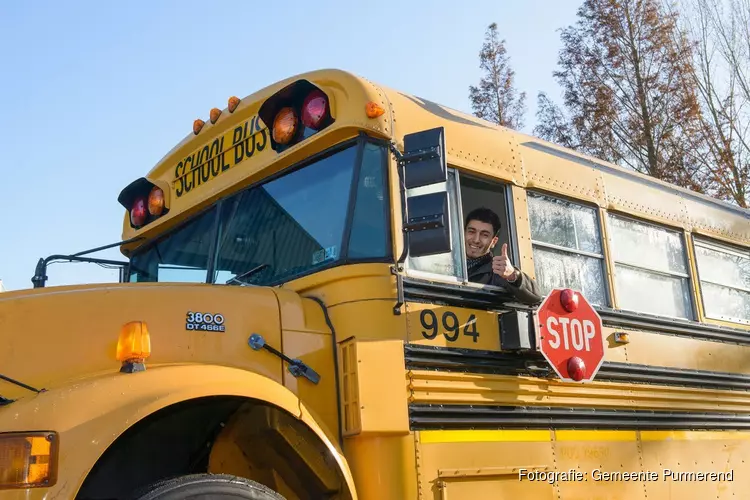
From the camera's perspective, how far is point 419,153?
9.97 feet

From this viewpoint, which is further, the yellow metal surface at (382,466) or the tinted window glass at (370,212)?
the tinted window glass at (370,212)

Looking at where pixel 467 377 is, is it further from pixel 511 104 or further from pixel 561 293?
pixel 511 104

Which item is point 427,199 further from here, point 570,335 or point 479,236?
point 570,335

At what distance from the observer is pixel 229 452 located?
300 cm

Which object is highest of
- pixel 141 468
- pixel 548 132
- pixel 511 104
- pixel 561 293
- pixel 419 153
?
pixel 511 104

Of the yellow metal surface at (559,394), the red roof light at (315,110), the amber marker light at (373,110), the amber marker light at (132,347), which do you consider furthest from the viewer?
the red roof light at (315,110)

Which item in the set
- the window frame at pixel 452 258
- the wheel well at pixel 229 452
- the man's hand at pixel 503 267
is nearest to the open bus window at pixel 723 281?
the man's hand at pixel 503 267

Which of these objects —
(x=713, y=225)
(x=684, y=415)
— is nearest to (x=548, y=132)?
(x=713, y=225)

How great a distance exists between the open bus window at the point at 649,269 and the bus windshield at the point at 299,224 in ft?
5.61

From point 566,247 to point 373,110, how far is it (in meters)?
1.39

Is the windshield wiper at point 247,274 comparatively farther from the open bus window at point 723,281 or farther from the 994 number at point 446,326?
the open bus window at point 723,281

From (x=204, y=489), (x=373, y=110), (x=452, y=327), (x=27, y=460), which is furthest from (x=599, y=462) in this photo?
(x=27, y=460)

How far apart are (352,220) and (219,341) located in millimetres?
759

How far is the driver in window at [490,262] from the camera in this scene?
3567 millimetres
